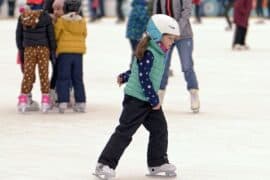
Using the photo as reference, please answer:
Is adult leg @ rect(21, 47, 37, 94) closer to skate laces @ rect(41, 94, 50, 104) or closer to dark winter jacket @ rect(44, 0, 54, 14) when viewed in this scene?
skate laces @ rect(41, 94, 50, 104)

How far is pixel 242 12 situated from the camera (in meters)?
24.2

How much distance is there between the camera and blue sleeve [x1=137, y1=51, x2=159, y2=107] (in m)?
8.30

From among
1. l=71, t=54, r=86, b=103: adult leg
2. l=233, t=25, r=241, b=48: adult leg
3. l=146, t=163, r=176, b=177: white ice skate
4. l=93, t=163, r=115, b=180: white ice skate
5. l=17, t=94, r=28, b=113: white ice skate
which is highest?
l=93, t=163, r=115, b=180: white ice skate

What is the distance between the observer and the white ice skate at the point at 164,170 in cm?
859

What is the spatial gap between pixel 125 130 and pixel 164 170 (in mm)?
477

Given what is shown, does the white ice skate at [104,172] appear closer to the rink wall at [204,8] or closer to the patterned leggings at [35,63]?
the patterned leggings at [35,63]

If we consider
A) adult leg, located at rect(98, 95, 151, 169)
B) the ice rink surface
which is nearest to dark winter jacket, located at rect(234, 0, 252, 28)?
the ice rink surface

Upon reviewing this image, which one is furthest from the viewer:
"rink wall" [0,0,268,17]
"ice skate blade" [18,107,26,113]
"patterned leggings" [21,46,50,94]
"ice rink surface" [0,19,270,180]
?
"rink wall" [0,0,268,17]

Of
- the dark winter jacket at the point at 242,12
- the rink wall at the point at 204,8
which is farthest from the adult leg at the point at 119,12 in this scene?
the dark winter jacket at the point at 242,12

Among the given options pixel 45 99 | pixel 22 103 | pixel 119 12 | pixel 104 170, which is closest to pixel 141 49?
pixel 104 170

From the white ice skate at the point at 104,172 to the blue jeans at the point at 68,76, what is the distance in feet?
13.7

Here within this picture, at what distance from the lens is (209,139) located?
10641 millimetres

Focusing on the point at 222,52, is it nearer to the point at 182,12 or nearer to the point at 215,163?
the point at 182,12

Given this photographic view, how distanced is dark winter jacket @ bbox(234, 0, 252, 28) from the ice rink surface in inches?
165
